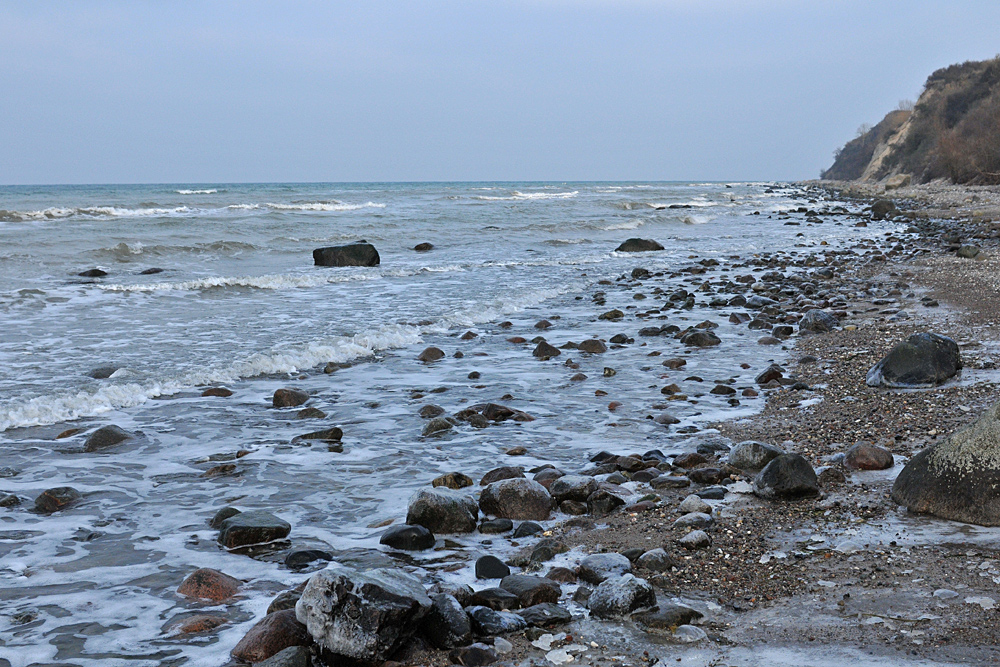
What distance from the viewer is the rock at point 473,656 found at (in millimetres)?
2453

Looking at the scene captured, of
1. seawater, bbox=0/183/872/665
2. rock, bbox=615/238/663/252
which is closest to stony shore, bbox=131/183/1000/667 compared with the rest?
seawater, bbox=0/183/872/665

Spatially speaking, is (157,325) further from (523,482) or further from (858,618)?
(858,618)

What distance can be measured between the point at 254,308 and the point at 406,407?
17.4ft

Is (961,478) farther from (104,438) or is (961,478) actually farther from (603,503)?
(104,438)

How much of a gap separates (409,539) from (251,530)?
75cm

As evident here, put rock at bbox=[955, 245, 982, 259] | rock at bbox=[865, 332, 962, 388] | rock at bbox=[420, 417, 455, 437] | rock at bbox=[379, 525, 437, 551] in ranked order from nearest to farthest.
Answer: rock at bbox=[379, 525, 437, 551], rock at bbox=[420, 417, 455, 437], rock at bbox=[865, 332, 962, 388], rock at bbox=[955, 245, 982, 259]

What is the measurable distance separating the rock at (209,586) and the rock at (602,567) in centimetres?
144

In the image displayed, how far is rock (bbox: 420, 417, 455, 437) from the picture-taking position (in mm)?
5125

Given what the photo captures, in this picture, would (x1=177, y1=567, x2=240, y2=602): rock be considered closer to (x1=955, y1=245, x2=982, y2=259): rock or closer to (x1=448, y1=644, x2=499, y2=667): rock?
(x1=448, y1=644, x2=499, y2=667): rock

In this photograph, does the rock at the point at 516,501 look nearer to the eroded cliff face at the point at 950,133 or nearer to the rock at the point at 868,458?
the rock at the point at 868,458

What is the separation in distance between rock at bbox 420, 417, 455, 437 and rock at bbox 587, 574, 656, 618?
251 cm

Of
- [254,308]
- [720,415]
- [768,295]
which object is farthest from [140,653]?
[768,295]

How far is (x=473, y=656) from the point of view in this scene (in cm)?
247

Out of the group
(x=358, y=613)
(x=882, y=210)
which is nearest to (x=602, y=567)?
(x=358, y=613)
